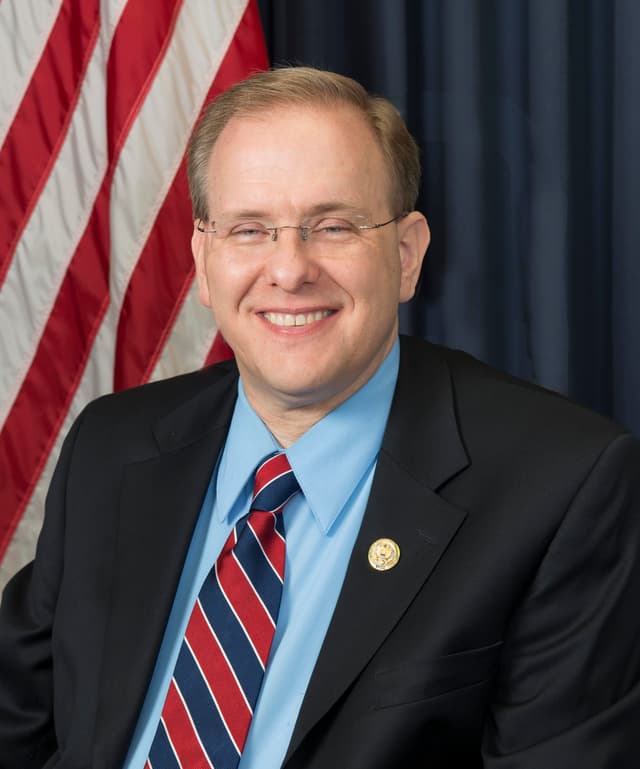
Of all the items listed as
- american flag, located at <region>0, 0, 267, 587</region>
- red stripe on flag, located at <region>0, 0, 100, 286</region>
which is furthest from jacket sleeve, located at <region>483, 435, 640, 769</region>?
red stripe on flag, located at <region>0, 0, 100, 286</region>

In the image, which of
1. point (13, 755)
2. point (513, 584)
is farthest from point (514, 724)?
point (13, 755)

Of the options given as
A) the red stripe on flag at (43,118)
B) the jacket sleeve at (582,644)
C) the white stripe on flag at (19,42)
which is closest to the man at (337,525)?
the jacket sleeve at (582,644)

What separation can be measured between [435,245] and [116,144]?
0.81 metres

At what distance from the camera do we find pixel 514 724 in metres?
1.49

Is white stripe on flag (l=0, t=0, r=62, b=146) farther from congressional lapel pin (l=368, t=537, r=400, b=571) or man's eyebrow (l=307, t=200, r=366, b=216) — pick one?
congressional lapel pin (l=368, t=537, r=400, b=571)

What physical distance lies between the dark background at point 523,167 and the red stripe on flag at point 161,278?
0.28m

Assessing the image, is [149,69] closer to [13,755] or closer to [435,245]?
[435,245]

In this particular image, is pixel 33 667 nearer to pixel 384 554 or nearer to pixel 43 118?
pixel 384 554

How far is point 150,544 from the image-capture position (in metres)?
1.78

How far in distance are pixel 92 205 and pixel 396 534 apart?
1380 millimetres

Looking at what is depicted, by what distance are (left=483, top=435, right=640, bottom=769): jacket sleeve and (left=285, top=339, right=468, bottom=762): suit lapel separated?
0.54 feet

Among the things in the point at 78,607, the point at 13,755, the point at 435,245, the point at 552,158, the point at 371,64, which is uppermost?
the point at 371,64

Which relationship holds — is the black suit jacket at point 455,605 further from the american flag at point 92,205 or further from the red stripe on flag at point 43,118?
the red stripe on flag at point 43,118

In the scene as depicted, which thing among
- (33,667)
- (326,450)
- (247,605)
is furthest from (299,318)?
(33,667)
